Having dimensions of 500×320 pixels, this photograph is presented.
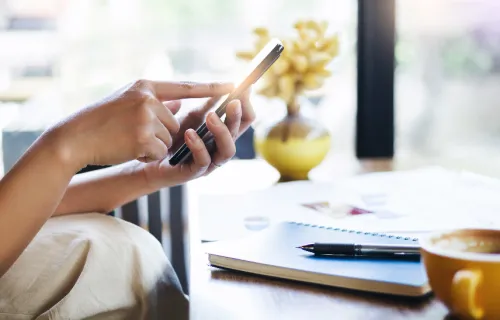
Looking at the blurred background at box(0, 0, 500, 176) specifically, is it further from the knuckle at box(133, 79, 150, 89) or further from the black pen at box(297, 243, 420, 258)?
the black pen at box(297, 243, 420, 258)

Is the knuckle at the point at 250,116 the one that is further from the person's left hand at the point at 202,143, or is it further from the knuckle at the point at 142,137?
the knuckle at the point at 142,137

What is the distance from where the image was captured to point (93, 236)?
0.73 meters

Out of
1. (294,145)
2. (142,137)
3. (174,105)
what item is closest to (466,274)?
(142,137)

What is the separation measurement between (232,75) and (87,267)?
3.69ft

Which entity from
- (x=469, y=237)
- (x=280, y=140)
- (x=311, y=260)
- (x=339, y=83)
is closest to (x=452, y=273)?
(x=469, y=237)

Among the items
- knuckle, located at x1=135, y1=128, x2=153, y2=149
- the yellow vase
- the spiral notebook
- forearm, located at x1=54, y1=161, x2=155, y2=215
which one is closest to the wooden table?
the spiral notebook

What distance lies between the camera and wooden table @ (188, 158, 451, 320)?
1.80 ft

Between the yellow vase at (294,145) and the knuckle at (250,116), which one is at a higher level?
the knuckle at (250,116)

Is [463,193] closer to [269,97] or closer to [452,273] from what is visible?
[269,97]

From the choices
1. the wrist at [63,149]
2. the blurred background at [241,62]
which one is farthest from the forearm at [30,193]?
the blurred background at [241,62]

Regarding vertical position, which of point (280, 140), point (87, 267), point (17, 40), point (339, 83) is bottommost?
point (87, 267)

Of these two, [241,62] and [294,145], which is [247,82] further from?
[241,62]

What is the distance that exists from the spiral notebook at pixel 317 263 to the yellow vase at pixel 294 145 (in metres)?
0.45

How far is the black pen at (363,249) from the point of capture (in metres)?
0.64
